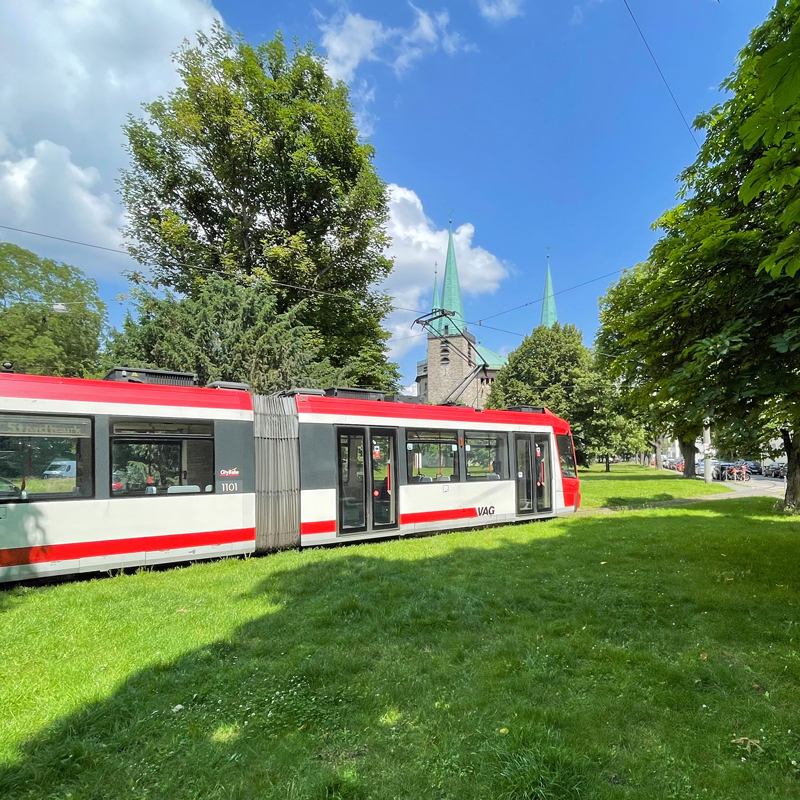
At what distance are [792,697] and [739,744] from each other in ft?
3.15

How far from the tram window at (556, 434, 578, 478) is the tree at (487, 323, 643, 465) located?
1957cm

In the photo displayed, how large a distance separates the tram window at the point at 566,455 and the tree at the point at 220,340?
30.2 ft

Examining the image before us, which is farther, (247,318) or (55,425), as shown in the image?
(247,318)

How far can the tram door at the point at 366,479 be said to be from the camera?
10.2 m

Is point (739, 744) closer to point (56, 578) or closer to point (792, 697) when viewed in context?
point (792, 697)

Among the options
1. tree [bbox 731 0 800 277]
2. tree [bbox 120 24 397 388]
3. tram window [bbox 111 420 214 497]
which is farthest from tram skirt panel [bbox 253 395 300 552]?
tree [bbox 120 24 397 388]

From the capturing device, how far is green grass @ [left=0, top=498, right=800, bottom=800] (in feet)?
9.46

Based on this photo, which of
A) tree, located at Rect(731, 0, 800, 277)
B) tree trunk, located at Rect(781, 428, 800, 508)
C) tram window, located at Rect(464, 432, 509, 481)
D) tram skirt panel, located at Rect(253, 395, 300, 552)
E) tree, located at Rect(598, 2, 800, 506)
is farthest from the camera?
tree trunk, located at Rect(781, 428, 800, 508)

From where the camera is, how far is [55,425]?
7410mm

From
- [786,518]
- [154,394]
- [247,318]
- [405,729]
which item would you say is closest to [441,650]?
[405,729]

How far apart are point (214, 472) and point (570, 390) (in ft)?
116

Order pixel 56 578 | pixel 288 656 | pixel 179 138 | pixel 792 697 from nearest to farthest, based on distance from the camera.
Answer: pixel 792 697 → pixel 288 656 → pixel 56 578 → pixel 179 138

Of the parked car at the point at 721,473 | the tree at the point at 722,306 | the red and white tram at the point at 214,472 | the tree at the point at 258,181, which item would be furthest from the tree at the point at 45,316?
the parked car at the point at 721,473

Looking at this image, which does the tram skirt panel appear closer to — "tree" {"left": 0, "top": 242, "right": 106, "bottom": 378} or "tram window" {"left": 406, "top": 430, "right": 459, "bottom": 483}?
"tram window" {"left": 406, "top": 430, "right": 459, "bottom": 483}
